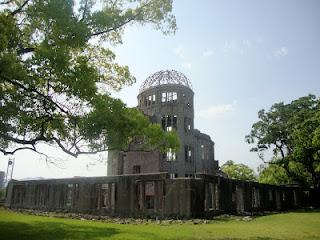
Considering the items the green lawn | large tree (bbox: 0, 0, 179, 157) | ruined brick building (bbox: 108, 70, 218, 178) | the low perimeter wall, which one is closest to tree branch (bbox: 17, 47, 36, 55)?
large tree (bbox: 0, 0, 179, 157)

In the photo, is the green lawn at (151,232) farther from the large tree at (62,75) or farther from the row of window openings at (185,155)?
the row of window openings at (185,155)

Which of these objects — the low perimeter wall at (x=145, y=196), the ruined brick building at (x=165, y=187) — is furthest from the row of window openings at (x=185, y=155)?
the low perimeter wall at (x=145, y=196)

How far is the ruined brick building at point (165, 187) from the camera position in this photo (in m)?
21.5

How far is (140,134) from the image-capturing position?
1528cm

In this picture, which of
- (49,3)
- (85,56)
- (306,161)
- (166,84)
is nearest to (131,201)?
(85,56)

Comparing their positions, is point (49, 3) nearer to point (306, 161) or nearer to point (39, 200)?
point (39, 200)

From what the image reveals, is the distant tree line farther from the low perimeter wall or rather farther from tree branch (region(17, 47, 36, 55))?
tree branch (region(17, 47, 36, 55))

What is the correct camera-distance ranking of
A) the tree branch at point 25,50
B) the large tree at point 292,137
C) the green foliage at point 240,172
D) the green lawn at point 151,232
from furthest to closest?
the green foliage at point 240,172, the large tree at point 292,137, the tree branch at point 25,50, the green lawn at point 151,232

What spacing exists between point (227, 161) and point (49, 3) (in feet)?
202

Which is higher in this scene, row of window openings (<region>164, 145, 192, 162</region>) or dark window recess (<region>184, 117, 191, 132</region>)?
dark window recess (<region>184, 117, 191, 132</region>)

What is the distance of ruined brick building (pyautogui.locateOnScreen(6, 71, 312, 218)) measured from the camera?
21.5 metres

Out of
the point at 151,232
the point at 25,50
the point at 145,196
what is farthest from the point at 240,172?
the point at 25,50

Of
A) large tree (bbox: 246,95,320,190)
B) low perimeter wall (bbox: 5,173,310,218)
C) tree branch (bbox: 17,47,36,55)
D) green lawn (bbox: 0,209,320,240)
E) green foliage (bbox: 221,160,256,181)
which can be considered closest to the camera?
green lawn (bbox: 0,209,320,240)

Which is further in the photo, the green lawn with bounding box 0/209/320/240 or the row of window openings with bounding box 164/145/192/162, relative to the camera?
the row of window openings with bounding box 164/145/192/162
